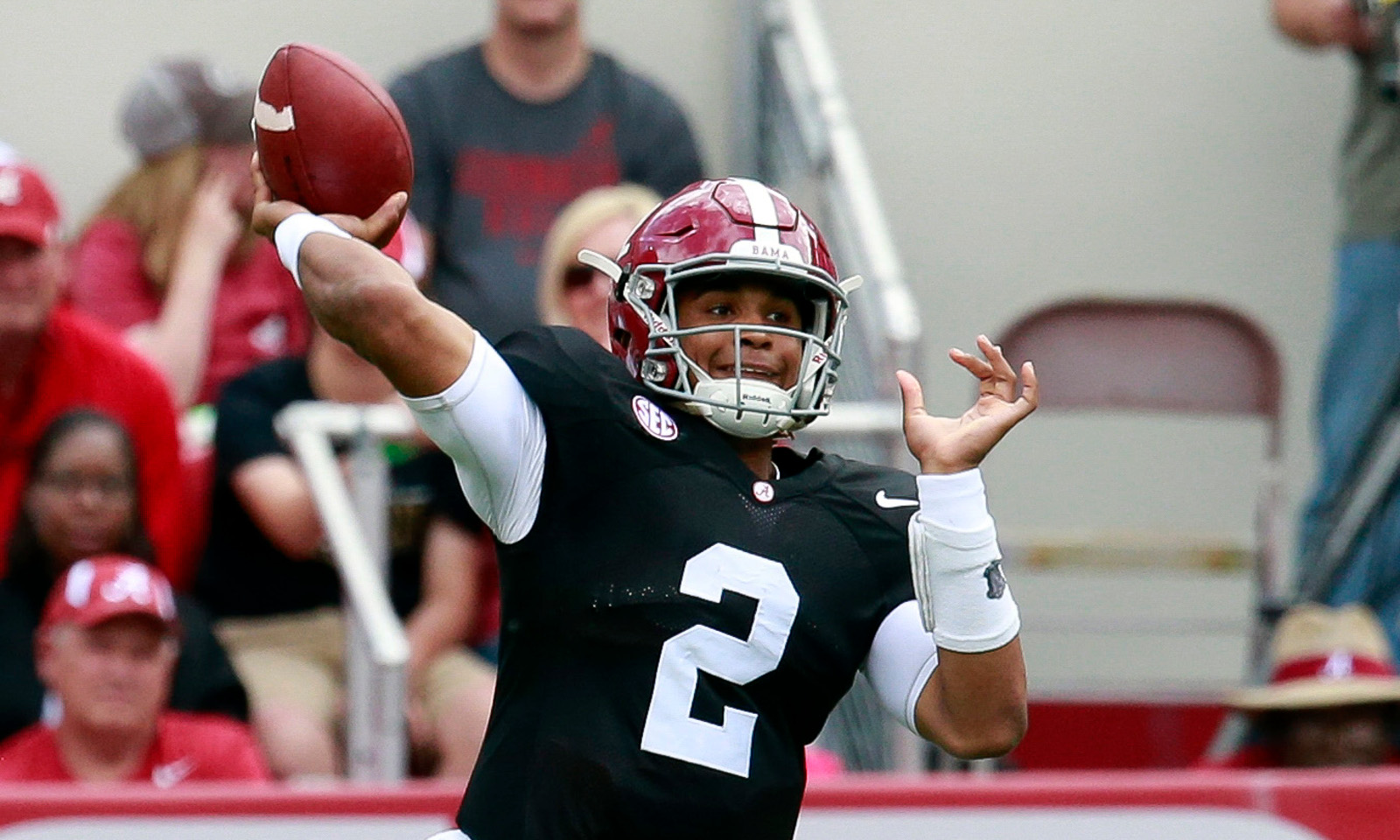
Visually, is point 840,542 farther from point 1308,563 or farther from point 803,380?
point 1308,563

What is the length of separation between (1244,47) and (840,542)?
4211 millimetres

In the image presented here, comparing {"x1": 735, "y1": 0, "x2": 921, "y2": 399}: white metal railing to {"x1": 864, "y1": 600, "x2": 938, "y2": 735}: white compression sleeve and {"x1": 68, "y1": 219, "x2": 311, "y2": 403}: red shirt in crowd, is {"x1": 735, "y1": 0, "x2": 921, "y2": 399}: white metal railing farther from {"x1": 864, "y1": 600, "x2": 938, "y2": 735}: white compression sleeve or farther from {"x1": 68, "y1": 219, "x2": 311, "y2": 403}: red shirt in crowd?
{"x1": 864, "y1": 600, "x2": 938, "y2": 735}: white compression sleeve

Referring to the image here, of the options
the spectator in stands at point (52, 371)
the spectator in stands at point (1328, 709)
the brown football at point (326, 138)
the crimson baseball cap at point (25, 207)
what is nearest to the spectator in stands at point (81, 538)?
the spectator in stands at point (52, 371)

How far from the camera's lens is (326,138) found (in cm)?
291

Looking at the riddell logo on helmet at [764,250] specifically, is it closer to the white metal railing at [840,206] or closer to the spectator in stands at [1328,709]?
the white metal railing at [840,206]

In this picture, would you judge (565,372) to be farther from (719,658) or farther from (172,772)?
(172,772)

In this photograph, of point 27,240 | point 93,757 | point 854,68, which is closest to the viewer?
point 93,757

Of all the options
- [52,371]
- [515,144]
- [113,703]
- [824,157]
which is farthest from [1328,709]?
[52,371]

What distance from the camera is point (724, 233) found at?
2.88 m

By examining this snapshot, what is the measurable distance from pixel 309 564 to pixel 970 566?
268 centimetres

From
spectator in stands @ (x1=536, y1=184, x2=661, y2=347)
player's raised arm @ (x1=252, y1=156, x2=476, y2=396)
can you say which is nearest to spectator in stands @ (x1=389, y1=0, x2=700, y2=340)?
spectator in stands @ (x1=536, y1=184, x2=661, y2=347)

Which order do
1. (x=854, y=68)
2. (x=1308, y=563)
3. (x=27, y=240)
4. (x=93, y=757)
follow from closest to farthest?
(x=93, y=757), (x=27, y=240), (x=1308, y=563), (x=854, y=68)

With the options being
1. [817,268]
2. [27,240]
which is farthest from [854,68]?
[817,268]

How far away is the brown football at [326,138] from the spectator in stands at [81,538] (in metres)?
2.00
